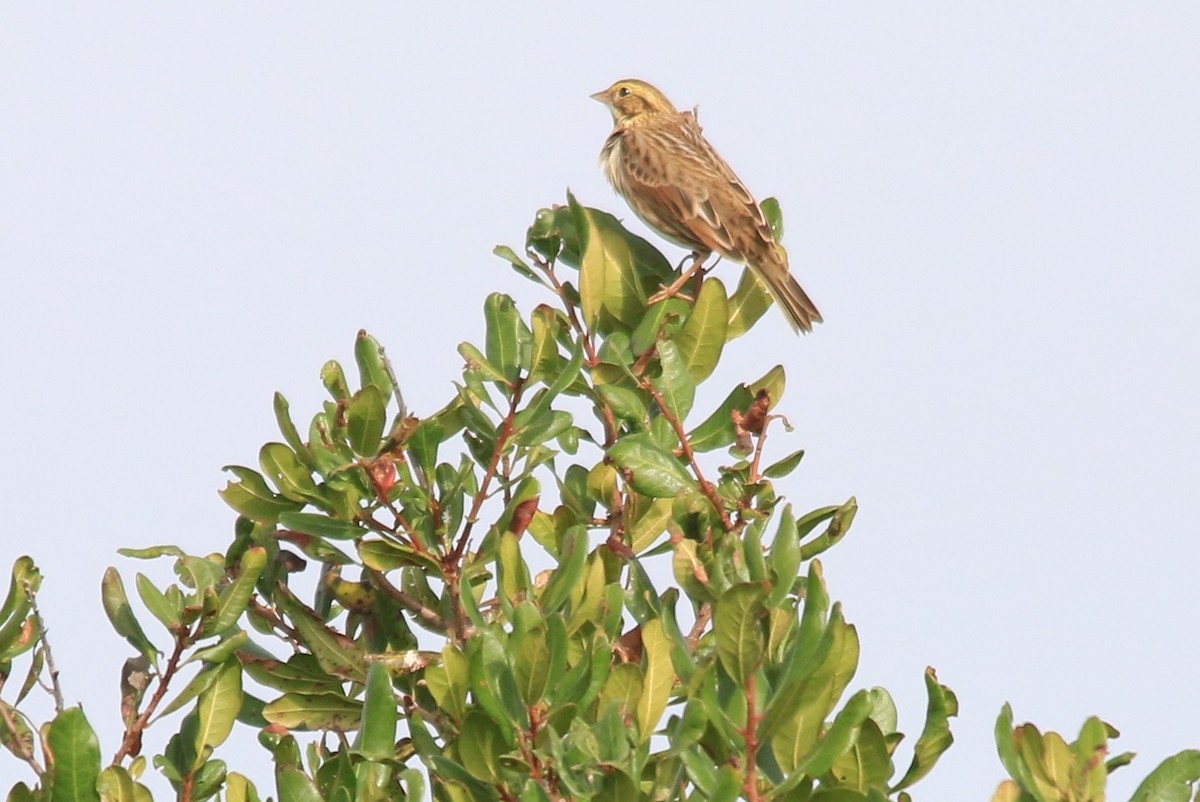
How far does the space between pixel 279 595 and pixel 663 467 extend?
95 centimetres

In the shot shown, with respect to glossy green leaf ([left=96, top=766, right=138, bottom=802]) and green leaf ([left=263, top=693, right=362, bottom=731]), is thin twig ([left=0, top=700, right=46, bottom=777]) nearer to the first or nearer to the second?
glossy green leaf ([left=96, top=766, right=138, bottom=802])

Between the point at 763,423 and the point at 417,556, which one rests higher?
the point at 763,423

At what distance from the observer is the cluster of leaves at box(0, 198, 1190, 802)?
2871mm

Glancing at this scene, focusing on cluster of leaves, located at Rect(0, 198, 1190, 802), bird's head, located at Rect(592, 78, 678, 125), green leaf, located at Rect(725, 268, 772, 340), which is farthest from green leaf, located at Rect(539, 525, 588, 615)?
bird's head, located at Rect(592, 78, 678, 125)

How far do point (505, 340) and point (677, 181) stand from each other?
4496 mm

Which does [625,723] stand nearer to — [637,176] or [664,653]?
[664,653]

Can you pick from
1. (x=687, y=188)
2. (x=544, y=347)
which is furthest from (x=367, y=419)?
(x=687, y=188)

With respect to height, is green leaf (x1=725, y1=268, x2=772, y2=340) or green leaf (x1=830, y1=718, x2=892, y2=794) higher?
green leaf (x1=725, y1=268, x2=772, y2=340)

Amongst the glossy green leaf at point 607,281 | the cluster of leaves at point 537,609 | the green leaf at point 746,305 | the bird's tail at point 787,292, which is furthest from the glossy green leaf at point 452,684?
the bird's tail at point 787,292

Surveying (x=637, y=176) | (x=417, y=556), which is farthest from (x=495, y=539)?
(x=637, y=176)

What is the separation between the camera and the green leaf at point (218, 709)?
3.56 meters

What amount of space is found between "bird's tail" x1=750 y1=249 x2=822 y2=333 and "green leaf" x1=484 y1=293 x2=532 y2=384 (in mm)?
922

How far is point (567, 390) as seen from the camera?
419 centimetres

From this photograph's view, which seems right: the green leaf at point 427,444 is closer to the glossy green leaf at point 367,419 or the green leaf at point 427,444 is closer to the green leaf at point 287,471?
the glossy green leaf at point 367,419
